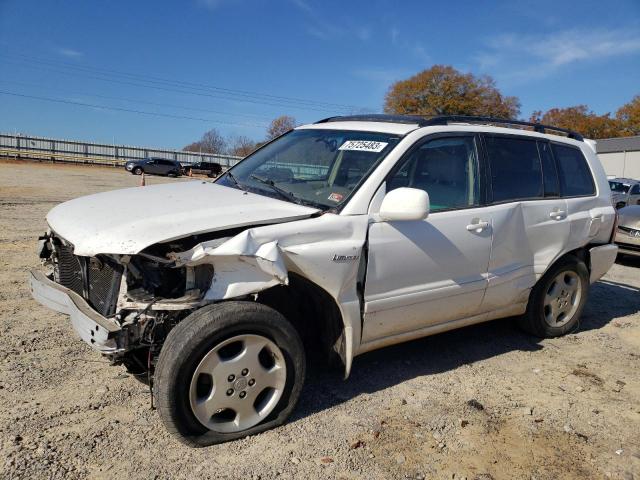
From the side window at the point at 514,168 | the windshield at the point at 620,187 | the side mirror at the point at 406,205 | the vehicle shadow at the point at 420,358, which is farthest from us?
the windshield at the point at 620,187

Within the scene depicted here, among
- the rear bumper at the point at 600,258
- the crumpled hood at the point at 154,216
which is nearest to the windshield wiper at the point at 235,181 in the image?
the crumpled hood at the point at 154,216

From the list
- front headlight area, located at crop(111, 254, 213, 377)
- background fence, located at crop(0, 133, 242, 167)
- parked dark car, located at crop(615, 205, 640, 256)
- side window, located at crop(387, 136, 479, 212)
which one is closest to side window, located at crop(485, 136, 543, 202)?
side window, located at crop(387, 136, 479, 212)

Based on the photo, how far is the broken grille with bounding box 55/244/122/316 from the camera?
293 centimetres

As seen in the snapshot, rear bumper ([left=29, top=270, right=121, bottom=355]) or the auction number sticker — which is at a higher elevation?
the auction number sticker

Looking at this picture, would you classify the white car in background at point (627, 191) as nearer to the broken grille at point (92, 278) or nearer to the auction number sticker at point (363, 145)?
the auction number sticker at point (363, 145)

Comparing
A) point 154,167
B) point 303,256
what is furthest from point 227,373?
point 154,167

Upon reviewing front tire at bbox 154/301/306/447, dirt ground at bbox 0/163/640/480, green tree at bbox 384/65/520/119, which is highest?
green tree at bbox 384/65/520/119

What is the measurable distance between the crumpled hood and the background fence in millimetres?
37586

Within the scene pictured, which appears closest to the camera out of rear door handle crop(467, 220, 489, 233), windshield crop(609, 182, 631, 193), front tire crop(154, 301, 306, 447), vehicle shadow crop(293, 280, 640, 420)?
front tire crop(154, 301, 306, 447)

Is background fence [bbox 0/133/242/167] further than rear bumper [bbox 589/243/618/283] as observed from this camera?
Yes

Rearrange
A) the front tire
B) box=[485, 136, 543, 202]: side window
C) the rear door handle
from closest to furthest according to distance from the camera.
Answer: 1. the front tire
2. the rear door handle
3. box=[485, 136, 543, 202]: side window

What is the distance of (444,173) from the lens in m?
3.83

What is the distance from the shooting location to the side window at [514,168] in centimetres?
411

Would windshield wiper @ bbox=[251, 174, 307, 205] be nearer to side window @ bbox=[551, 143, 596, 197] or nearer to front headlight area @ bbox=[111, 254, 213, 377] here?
front headlight area @ bbox=[111, 254, 213, 377]
